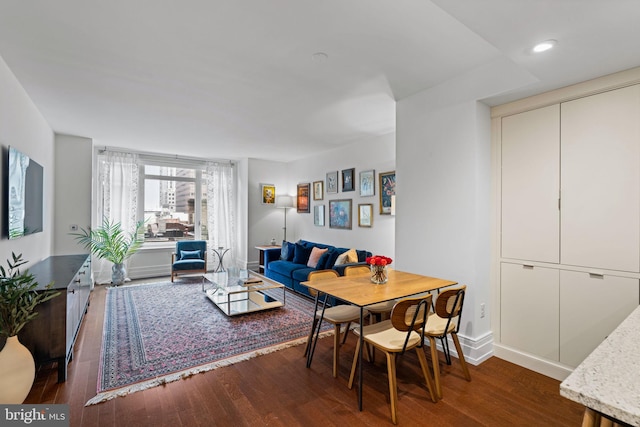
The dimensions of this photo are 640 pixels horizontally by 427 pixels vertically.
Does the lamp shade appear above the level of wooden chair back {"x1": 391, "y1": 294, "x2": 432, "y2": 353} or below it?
above

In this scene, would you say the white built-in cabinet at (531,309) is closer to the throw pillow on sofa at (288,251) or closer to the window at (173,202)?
the throw pillow on sofa at (288,251)

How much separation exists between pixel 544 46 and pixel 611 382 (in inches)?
73.9

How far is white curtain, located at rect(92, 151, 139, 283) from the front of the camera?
5621mm

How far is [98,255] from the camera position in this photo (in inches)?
212

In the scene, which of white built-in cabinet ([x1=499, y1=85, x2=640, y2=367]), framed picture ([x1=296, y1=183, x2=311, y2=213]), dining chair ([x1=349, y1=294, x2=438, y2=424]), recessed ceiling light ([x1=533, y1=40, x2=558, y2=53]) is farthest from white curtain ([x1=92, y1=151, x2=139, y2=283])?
recessed ceiling light ([x1=533, y1=40, x2=558, y2=53])

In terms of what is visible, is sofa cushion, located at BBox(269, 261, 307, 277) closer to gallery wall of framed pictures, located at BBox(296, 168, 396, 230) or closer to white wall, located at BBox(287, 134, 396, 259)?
white wall, located at BBox(287, 134, 396, 259)

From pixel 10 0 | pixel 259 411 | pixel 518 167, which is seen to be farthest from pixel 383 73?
pixel 259 411

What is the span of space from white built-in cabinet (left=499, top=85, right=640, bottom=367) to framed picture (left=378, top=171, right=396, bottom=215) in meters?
1.84

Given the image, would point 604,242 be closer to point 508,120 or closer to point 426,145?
point 508,120

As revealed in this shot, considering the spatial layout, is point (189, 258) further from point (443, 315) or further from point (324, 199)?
point (443, 315)

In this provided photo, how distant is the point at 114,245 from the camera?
5.34 metres

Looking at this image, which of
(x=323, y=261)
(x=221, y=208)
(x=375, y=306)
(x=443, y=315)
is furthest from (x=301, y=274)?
(x=221, y=208)

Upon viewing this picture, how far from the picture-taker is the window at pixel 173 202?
6.30 metres

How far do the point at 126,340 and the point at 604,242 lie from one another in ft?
14.2
